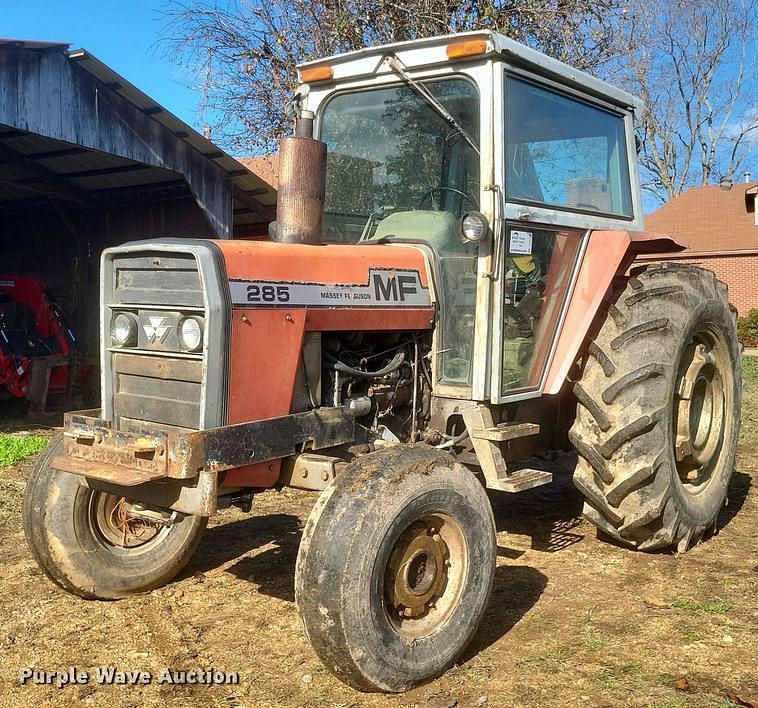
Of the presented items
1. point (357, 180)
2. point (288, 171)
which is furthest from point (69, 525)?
point (357, 180)

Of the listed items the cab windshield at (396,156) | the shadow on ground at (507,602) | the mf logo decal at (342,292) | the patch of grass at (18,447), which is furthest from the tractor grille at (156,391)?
the patch of grass at (18,447)

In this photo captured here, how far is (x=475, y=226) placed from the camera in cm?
361

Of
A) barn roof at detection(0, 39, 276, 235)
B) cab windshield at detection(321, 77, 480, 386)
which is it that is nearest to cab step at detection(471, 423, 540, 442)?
cab windshield at detection(321, 77, 480, 386)

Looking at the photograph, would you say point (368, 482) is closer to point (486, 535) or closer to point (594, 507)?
point (486, 535)

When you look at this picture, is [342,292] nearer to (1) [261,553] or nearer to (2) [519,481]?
(2) [519,481]

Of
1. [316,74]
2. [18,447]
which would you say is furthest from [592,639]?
[18,447]

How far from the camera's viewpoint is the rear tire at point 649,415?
13.1 feet

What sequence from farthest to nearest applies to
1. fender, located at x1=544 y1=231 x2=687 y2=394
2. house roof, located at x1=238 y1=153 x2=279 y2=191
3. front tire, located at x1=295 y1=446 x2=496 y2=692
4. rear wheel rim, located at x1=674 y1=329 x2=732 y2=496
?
house roof, located at x1=238 y1=153 x2=279 y2=191 < rear wheel rim, located at x1=674 y1=329 x2=732 y2=496 < fender, located at x1=544 y1=231 x2=687 y2=394 < front tire, located at x1=295 y1=446 x2=496 y2=692

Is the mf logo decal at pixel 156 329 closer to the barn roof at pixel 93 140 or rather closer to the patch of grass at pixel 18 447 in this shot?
the patch of grass at pixel 18 447

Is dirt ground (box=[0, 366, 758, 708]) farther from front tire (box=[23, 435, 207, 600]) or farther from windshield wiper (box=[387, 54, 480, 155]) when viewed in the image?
windshield wiper (box=[387, 54, 480, 155])

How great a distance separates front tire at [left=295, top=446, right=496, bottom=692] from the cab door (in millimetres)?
867

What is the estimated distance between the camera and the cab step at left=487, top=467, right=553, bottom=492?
371cm

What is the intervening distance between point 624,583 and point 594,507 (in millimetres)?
407

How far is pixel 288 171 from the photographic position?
3582mm
